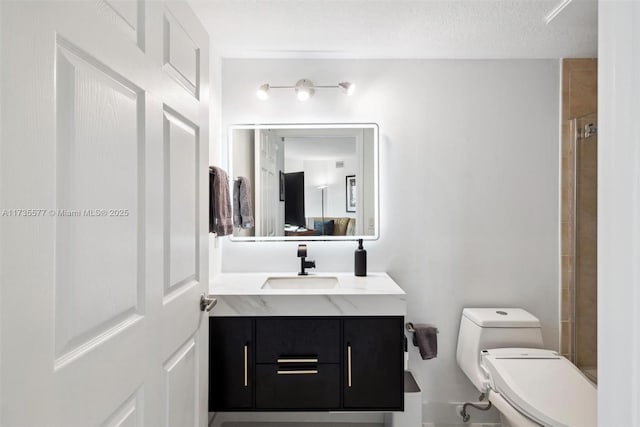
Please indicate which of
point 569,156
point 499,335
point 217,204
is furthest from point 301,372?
point 569,156

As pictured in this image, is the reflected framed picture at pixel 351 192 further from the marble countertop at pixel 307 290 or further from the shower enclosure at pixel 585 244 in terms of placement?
the shower enclosure at pixel 585 244

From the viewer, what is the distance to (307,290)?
1.94 metres

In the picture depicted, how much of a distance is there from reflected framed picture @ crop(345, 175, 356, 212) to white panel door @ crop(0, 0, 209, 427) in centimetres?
126

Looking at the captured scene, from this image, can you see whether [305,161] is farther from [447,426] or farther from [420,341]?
[447,426]

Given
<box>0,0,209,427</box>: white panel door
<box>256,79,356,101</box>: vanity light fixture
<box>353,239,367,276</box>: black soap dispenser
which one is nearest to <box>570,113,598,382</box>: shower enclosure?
<box>353,239,367,276</box>: black soap dispenser

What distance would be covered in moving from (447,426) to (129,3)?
258cm

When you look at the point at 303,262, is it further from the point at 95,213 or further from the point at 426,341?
the point at 95,213

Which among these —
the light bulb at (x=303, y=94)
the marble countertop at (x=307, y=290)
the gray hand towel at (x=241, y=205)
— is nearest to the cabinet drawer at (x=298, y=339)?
the marble countertop at (x=307, y=290)

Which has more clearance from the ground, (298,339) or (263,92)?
(263,92)

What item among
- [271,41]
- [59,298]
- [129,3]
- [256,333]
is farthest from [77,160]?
[271,41]

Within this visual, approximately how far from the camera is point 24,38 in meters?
0.57
